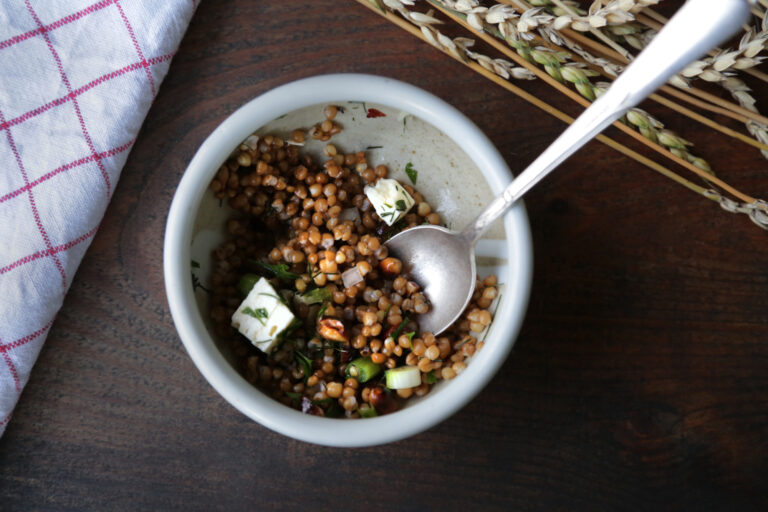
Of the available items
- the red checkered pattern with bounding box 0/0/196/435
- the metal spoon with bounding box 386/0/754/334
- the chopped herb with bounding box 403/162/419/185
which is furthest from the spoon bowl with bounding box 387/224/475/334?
the red checkered pattern with bounding box 0/0/196/435

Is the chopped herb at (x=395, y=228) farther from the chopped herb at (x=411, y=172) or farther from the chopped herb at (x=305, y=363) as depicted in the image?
the chopped herb at (x=305, y=363)

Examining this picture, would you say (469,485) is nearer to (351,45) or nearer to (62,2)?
(351,45)

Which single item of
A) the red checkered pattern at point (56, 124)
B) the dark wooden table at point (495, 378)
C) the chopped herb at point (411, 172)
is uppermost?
the red checkered pattern at point (56, 124)

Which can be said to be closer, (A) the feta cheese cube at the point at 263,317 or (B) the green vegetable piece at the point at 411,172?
(A) the feta cheese cube at the point at 263,317

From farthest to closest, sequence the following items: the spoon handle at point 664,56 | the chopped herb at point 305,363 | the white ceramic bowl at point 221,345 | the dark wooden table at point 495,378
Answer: the dark wooden table at point 495,378
the chopped herb at point 305,363
the white ceramic bowl at point 221,345
the spoon handle at point 664,56

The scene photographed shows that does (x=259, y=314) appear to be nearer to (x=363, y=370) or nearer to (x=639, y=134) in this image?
(x=363, y=370)

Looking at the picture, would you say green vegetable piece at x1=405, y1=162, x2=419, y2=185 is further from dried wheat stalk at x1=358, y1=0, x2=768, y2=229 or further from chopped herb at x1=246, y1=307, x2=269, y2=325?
chopped herb at x1=246, y1=307, x2=269, y2=325

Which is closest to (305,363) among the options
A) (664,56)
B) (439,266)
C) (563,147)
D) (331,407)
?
(331,407)

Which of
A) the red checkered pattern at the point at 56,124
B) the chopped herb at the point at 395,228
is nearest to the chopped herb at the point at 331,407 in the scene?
the chopped herb at the point at 395,228
